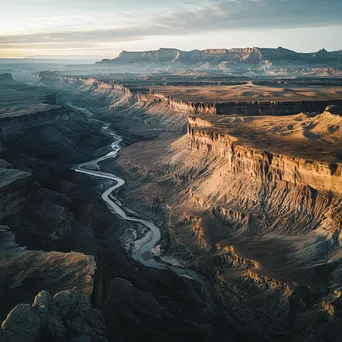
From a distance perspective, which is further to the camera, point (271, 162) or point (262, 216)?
point (271, 162)

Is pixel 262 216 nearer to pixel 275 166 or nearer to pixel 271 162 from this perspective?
pixel 275 166

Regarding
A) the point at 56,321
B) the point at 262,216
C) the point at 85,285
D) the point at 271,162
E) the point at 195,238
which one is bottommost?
the point at 195,238

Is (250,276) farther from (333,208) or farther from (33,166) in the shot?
(33,166)

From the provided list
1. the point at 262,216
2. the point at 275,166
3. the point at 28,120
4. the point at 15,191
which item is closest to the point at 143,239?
the point at 262,216

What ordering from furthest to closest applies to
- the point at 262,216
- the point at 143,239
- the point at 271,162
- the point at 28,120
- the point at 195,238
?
the point at 28,120 → the point at 143,239 → the point at 271,162 → the point at 195,238 → the point at 262,216

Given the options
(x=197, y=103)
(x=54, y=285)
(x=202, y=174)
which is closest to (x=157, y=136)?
(x=197, y=103)

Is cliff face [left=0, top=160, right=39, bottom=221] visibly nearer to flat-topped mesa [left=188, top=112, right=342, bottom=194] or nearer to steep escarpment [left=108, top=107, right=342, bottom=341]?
steep escarpment [left=108, top=107, right=342, bottom=341]
